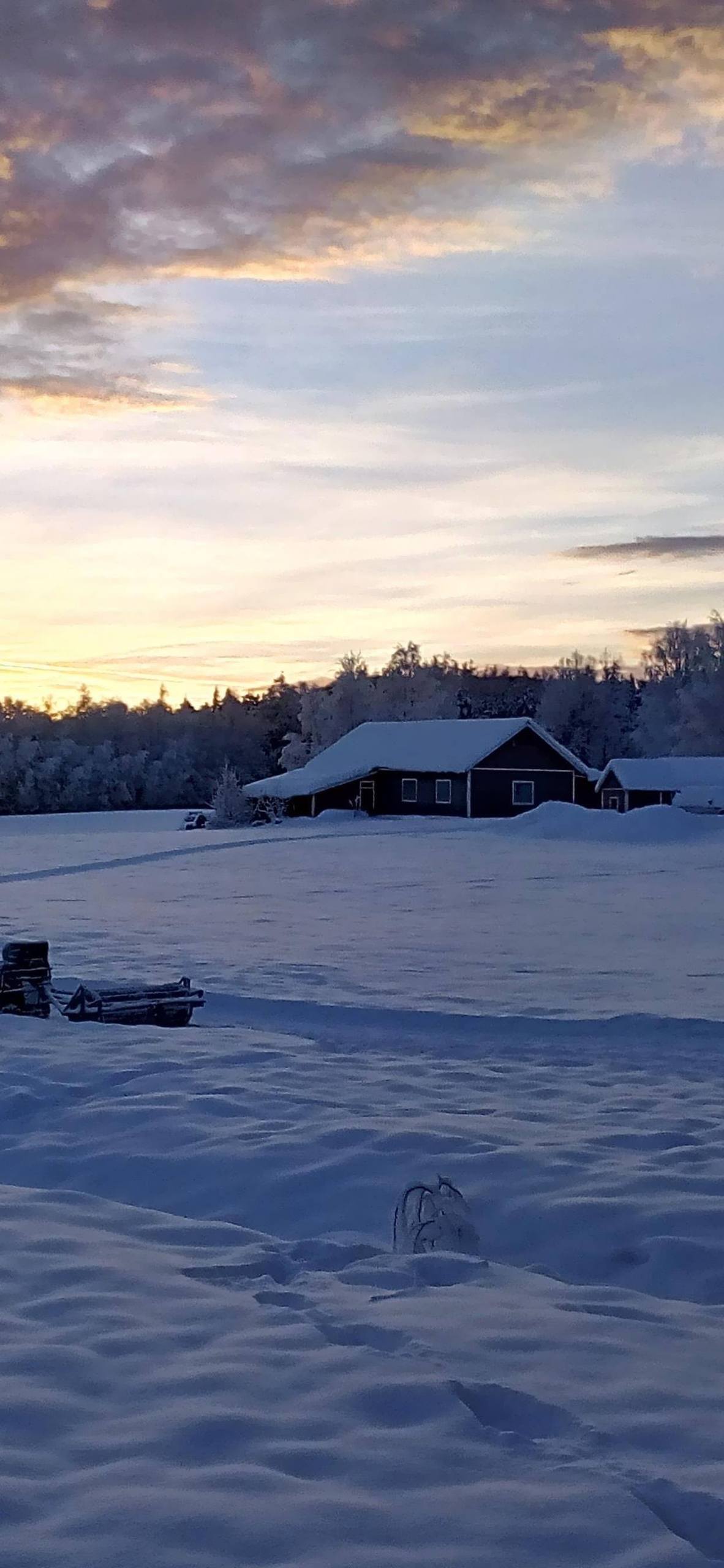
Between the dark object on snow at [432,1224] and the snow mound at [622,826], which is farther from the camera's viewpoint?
the snow mound at [622,826]

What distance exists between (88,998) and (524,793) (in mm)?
45272

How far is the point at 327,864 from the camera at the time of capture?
111 ft

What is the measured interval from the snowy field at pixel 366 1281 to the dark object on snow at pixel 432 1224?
13 centimetres

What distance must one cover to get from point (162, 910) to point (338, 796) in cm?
3514

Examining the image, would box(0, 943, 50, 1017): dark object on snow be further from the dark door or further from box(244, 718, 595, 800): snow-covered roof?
the dark door

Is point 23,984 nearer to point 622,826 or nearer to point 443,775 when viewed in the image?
point 622,826

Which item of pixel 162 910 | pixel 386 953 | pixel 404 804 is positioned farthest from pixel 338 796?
pixel 386 953

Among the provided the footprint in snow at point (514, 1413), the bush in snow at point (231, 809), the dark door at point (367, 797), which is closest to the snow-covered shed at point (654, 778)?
the dark door at point (367, 797)

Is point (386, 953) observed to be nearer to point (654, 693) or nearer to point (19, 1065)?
point (19, 1065)

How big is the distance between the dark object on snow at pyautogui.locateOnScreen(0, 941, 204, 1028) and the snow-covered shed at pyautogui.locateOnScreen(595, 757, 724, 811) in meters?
47.3

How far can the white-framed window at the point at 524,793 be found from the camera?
56.0 meters

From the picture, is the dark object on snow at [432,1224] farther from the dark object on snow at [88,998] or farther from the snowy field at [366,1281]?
the dark object on snow at [88,998]

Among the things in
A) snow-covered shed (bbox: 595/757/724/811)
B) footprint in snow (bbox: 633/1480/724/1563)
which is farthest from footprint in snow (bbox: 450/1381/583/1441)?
snow-covered shed (bbox: 595/757/724/811)

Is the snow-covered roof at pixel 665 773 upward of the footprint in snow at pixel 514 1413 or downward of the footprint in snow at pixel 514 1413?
upward
